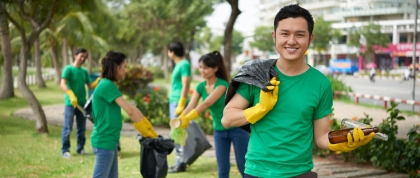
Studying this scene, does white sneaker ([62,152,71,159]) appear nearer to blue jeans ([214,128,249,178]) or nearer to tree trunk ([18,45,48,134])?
tree trunk ([18,45,48,134])

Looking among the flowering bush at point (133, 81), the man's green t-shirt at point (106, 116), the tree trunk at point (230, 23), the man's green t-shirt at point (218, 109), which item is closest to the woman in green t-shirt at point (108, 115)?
the man's green t-shirt at point (106, 116)

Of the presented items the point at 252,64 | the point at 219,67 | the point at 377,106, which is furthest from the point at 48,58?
the point at 252,64

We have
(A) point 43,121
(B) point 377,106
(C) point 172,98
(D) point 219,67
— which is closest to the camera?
(D) point 219,67

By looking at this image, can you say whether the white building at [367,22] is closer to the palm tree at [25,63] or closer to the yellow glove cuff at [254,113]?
the palm tree at [25,63]

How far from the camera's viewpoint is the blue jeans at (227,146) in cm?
538

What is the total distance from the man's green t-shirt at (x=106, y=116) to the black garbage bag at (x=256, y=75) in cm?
188

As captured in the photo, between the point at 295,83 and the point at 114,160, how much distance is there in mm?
2412

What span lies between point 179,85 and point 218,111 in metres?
1.80

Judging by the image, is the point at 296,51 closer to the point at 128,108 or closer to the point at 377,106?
the point at 128,108

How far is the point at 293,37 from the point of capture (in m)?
2.98

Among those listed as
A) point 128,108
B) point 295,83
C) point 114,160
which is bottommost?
point 114,160

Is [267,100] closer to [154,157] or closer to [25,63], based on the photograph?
[154,157]

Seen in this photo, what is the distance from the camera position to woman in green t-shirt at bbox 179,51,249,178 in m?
5.41

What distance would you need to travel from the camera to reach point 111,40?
141 feet
